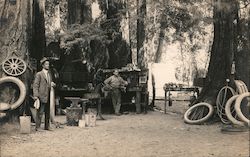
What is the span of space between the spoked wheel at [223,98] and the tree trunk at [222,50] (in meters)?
0.40

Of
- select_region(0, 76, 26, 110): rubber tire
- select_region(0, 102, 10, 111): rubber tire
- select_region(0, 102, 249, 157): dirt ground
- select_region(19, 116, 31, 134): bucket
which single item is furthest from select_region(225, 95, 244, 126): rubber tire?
select_region(0, 102, 10, 111): rubber tire

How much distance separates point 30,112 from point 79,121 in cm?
157

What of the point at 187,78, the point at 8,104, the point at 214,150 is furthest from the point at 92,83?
the point at 187,78

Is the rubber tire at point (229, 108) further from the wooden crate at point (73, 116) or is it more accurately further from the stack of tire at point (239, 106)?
the wooden crate at point (73, 116)

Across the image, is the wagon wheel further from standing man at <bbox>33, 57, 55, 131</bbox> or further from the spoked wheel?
the spoked wheel

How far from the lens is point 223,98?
49.8 feet

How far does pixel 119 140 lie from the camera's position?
35.9 ft

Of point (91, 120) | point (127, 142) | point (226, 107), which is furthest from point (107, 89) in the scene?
point (127, 142)

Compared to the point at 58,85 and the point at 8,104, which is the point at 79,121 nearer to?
the point at 8,104

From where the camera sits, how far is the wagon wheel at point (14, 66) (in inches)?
517

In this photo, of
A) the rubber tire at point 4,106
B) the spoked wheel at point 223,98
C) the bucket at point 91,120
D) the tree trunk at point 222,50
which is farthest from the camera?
the tree trunk at point 222,50

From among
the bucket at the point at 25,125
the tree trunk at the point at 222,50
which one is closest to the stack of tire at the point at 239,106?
the tree trunk at the point at 222,50

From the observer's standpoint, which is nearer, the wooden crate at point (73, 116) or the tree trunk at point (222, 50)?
the wooden crate at point (73, 116)

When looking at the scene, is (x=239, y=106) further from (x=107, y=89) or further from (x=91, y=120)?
(x=107, y=89)
